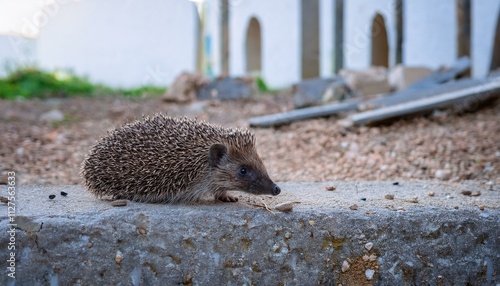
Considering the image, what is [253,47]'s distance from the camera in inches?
783

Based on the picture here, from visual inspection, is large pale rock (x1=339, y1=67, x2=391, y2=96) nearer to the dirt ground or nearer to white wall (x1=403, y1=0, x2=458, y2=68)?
white wall (x1=403, y1=0, x2=458, y2=68)

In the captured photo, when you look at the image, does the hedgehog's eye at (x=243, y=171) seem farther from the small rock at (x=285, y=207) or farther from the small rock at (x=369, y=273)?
the small rock at (x=369, y=273)

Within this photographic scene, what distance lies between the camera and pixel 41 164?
6.16m

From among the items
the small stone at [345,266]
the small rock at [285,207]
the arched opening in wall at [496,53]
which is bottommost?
the small stone at [345,266]

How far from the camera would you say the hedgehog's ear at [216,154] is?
366 cm

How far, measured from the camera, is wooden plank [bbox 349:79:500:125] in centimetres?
697

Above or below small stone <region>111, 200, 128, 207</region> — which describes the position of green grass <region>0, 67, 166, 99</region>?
above

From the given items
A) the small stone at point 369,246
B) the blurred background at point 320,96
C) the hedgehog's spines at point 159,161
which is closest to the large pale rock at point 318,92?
the blurred background at point 320,96

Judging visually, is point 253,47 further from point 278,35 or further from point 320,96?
point 320,96

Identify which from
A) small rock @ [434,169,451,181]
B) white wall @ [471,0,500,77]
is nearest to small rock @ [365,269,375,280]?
small rock @ [434,169,451,181]

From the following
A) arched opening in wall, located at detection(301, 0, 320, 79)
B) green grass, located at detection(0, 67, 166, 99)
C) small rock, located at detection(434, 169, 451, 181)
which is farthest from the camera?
green grass, located at detection(0, 67, 166, 99)

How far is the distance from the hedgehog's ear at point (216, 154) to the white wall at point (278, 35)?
10.7 meters

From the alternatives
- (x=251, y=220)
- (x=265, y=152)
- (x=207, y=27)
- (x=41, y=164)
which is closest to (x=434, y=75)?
(x=265, y=152)

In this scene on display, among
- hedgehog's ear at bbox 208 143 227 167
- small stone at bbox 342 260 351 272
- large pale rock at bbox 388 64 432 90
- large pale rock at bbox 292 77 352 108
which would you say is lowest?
small stone at bbox 342 260 351 272
